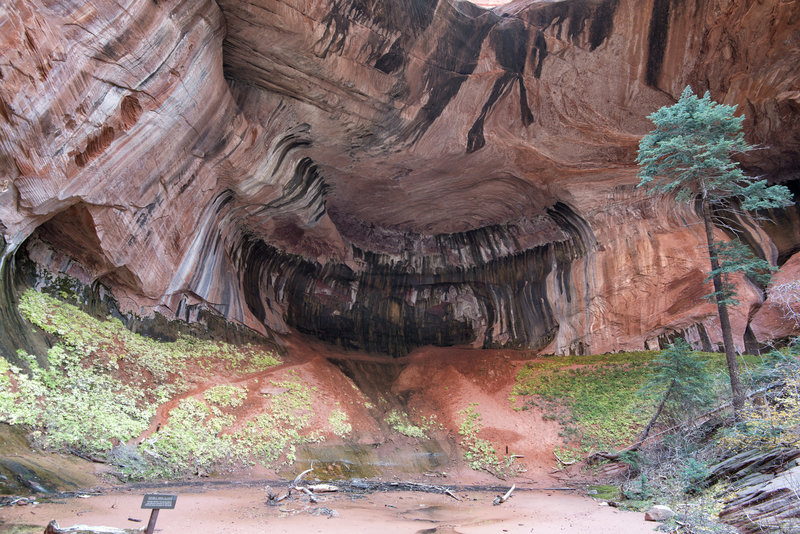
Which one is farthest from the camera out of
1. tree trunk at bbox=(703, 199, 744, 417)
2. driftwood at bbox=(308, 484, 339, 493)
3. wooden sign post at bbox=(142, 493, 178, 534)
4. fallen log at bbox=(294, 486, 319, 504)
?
driftwood at bbox=(308, 484, 339, 493)

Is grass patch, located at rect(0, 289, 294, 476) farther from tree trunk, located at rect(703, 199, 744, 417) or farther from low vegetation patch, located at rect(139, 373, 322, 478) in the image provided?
tree trunk, located at rect(703, 199, 744, 417)

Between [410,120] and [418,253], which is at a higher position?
[410,120]

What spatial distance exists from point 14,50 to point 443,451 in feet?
44.1

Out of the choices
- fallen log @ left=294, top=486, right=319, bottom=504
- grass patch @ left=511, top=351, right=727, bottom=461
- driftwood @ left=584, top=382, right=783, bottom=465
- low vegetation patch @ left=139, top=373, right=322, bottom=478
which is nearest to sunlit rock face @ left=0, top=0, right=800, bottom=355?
grass patch @ left=511, top=351, right=727, bottom=461

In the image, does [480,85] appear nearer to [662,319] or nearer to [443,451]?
[662,319]

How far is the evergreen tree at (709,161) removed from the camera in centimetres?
839

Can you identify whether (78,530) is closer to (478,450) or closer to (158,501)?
(158,501)

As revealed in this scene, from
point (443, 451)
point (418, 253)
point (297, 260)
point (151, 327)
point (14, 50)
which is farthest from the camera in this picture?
point (418, 253)

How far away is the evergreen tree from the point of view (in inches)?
330

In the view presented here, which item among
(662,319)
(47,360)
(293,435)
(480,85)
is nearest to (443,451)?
(293,435)

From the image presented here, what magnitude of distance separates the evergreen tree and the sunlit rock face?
5.46 m

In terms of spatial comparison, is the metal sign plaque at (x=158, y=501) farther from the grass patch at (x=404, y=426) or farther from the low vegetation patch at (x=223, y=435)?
the grass patch at (x=404, y=426)

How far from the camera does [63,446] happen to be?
737cm

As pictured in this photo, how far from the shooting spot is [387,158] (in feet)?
51.2
